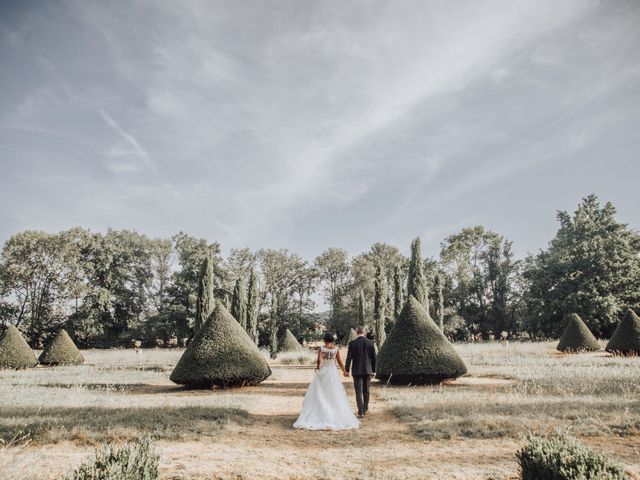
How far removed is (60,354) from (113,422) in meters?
18.9

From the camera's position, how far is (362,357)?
8469 mm

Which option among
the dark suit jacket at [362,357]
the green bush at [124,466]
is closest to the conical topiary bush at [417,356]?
the dark suit jacket at [362,357]

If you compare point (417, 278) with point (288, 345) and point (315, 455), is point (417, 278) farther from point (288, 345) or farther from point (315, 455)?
point (315, 455)

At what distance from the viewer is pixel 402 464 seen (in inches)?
207

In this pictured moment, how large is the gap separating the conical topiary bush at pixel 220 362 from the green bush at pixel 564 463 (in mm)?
10017

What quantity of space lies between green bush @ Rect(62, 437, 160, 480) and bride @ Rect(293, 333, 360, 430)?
169 inches

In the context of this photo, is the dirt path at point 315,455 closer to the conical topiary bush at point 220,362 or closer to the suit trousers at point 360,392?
the suit trousers at point 360,392

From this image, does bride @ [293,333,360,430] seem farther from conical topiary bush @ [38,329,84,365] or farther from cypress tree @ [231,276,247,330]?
conical topiary bush @ [38,329,84,365]

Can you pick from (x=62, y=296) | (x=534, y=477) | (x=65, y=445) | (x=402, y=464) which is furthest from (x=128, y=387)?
(x=62, y=296)

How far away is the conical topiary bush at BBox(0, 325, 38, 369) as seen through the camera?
65.5 ft

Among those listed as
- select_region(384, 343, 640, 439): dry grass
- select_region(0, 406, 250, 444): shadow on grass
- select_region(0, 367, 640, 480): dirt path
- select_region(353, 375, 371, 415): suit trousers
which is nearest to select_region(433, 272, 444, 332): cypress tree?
select_region(384, 343, 640, 439): dry grass

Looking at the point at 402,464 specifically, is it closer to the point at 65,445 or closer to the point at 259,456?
the point at 259,456

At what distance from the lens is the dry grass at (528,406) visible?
21.7ft

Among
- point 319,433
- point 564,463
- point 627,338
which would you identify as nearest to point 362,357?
point 319,433
